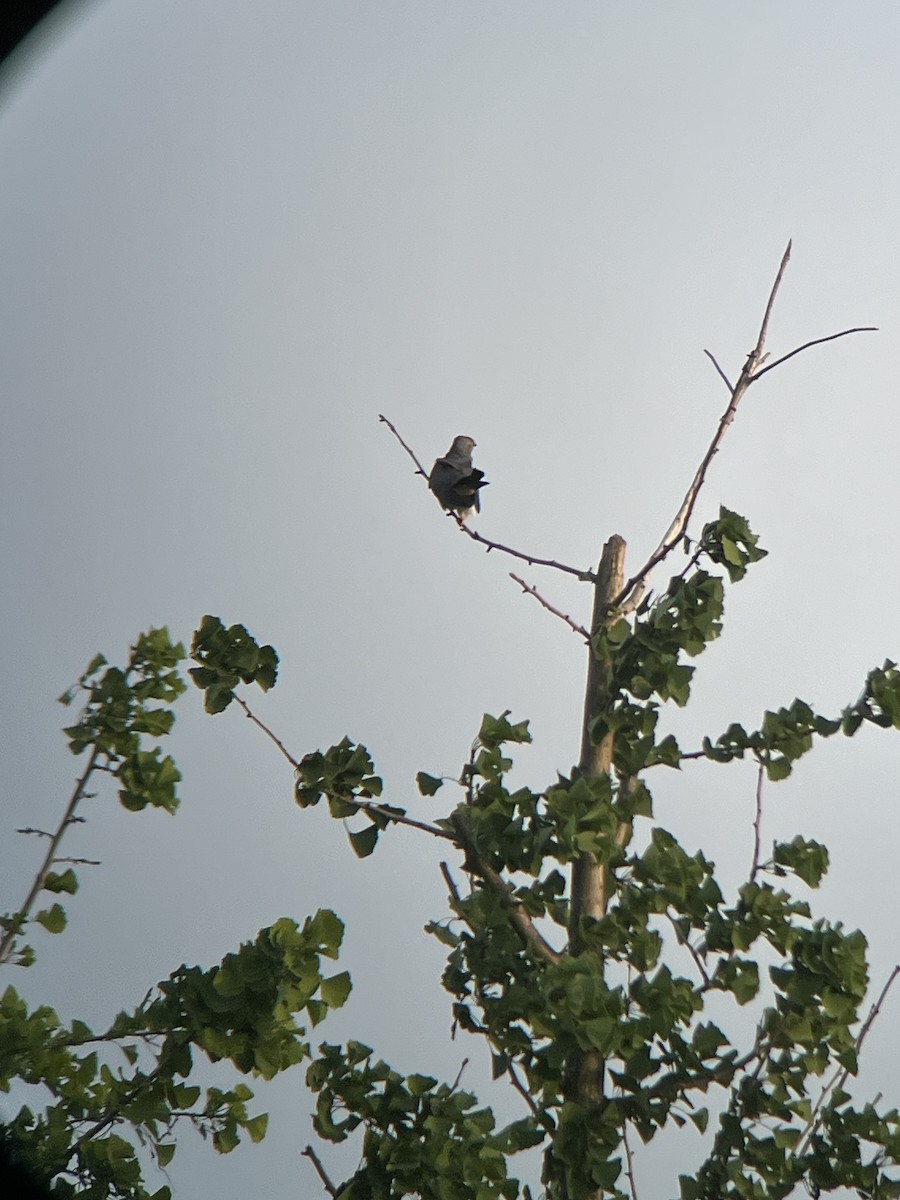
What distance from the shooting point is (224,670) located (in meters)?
1.94

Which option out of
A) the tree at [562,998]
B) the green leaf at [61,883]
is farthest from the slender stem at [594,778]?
the green leaf at [61,883]

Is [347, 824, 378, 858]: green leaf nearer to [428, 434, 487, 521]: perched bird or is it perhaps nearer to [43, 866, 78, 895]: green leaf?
[43, 866, 78, 895]: green leaf

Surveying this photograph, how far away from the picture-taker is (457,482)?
3.01 meters

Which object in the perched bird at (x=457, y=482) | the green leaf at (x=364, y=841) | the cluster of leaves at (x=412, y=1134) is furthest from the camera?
the perched bird at (x=457, y=482)

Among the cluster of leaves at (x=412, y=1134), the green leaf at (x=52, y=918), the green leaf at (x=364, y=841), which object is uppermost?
the green leaf at (x=52, y=918)

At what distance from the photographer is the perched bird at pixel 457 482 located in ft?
9.82

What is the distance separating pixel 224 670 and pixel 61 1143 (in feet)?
2.49

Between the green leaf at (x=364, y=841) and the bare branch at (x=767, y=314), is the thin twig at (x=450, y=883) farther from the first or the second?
the bare branch at (x=767, y=314)

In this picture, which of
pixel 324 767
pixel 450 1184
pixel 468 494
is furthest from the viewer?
pixel 468 494

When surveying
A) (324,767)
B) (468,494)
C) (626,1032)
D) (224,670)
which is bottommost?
(626,1032)

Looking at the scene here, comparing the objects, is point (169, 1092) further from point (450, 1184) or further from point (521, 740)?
point (521, 740)

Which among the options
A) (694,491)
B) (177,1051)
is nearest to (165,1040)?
(177,1051)

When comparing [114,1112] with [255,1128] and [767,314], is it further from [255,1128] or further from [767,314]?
[767,314]

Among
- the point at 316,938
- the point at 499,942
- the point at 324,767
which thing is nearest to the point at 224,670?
the point at 324,767
